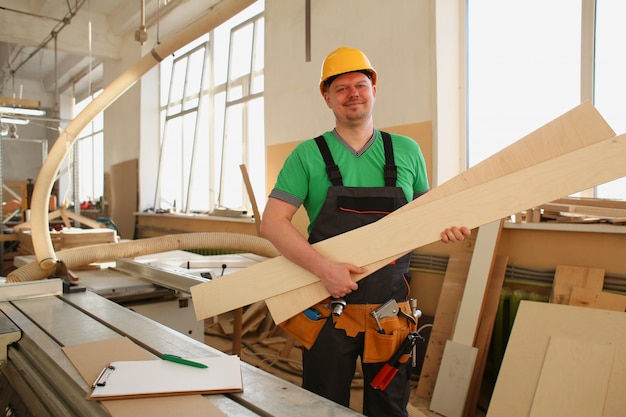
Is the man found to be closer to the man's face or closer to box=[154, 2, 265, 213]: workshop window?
the man's face

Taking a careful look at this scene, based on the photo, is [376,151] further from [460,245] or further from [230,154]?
[230,154]

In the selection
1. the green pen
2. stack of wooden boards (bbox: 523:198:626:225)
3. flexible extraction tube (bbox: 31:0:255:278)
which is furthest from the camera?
stack of wooden boards (bbox: 523:198:626:225)

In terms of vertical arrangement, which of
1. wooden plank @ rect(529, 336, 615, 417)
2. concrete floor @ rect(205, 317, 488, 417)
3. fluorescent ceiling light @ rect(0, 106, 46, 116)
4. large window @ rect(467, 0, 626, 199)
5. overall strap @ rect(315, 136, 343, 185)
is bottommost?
concrete floor @ rect(205, 317, 488, 417)

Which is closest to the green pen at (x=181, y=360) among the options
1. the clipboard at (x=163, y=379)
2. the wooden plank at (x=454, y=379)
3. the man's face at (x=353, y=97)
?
→ the clipboard at (x=163, y=379)

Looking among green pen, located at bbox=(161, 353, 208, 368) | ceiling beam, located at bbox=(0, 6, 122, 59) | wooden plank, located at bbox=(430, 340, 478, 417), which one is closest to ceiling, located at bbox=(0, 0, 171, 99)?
ceiling beam, located at bbox=(0, 6, 122, 59)

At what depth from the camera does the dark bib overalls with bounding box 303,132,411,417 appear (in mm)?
1457

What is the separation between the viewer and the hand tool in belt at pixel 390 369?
4.77ft

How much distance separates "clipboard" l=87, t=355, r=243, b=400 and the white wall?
272 centimetres

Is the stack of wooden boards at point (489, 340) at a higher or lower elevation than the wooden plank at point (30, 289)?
lower

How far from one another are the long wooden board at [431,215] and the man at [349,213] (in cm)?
9

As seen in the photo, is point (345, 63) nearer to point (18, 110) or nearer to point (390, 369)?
point (390, 369)

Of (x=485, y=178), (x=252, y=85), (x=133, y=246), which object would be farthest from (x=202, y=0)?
(x=485, y=178)

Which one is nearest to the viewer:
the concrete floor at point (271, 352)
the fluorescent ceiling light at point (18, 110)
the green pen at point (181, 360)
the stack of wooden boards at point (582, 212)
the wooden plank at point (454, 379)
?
the green pen at point (181, 360)

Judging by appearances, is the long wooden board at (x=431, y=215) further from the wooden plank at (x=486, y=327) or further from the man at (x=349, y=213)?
the wooden plank at (x=486, y=327)
